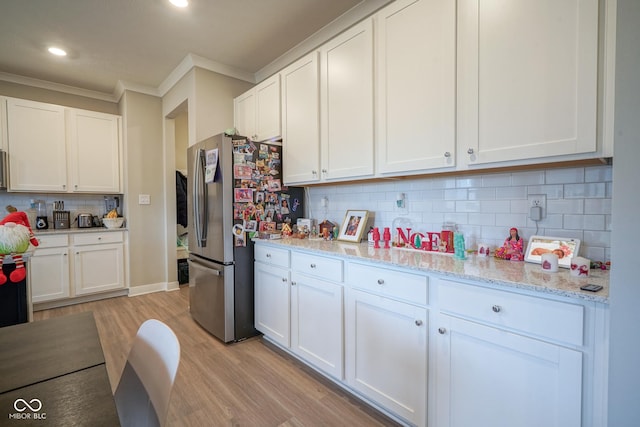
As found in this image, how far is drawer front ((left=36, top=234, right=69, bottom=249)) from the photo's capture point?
3.33m

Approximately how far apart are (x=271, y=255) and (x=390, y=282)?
1.16 meters

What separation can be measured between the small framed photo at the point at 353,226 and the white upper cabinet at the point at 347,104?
0.37 meters

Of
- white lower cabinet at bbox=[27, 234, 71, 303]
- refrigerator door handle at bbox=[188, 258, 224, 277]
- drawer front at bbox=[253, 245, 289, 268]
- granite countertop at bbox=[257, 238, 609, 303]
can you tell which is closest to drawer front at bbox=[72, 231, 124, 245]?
white lower cabinet at bbox=[27, 234, 71, 303]

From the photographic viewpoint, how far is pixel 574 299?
1008 millimetres

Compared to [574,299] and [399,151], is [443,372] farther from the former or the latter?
[399,151]

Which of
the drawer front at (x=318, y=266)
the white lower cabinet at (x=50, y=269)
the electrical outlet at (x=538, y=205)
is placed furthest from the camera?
the white lower cabinet at (x=50, y=269)

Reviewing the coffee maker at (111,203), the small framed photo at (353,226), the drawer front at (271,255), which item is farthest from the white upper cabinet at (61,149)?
the small framed photo at (353,226)

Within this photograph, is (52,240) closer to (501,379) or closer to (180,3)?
(180,3)

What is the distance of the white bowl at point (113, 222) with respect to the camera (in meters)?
3.83

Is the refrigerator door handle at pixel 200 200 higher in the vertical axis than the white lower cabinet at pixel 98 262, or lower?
higher

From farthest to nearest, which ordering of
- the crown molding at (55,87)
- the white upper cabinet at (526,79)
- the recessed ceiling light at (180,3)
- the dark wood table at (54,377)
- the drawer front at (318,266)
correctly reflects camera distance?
the crown molding at (55,87), the recessed ceiling light at (180,3), the drawer front at (318,266), the white upper cabinet at (526,79), the dark wood table at (54,377)

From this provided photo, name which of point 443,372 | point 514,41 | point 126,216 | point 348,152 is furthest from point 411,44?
point 126,216

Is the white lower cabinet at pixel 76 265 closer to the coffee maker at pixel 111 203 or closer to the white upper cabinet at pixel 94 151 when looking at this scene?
the coffee maker at pixel 111 203

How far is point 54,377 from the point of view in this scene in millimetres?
793
